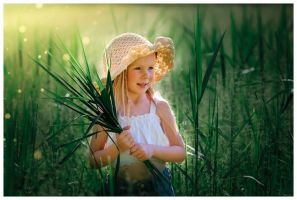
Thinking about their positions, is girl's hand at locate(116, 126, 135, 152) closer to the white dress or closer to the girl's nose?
the white dress

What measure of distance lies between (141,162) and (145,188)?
77 mm

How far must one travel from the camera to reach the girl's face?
1.90 meters

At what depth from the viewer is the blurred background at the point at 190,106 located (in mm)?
1986

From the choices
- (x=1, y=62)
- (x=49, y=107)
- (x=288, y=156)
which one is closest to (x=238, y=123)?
(x=288, y=156)

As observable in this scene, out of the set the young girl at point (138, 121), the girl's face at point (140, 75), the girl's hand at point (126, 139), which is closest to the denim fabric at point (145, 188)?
the young girl at point (138, 121)

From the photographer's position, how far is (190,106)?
232 cm

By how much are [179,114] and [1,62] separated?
1.90 feet

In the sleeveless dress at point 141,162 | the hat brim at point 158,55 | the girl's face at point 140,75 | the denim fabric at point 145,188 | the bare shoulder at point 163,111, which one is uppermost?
the hat brim at point 158,55

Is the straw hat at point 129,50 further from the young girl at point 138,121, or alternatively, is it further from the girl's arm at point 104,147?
the girl's arm at point 104,147

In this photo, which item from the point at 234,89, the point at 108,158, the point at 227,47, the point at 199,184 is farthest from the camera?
the point at 227,47

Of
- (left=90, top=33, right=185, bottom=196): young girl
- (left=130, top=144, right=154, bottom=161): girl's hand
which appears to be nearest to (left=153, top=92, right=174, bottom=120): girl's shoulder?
(left=90, top=33, right=185, bottom=196): young girl

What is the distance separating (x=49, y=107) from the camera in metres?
2.27

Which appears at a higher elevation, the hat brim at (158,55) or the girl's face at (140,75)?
the hat brim at (158,55)

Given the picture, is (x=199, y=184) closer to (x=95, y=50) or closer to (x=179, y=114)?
(x=179, y=114)
